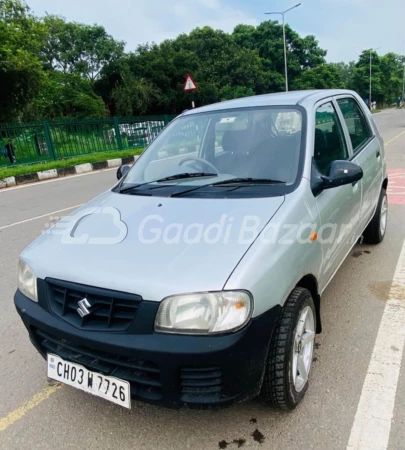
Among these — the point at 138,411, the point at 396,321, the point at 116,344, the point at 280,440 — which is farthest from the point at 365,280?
the point at 116,344

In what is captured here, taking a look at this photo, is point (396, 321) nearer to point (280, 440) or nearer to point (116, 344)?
point (280, 440)

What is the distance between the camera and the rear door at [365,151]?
11.1 feet

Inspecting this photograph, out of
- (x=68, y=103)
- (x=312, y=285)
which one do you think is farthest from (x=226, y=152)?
(x=68, y=103)

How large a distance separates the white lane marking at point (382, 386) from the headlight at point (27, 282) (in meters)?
1.71

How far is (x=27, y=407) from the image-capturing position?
7.48ft

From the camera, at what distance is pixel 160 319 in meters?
1.70

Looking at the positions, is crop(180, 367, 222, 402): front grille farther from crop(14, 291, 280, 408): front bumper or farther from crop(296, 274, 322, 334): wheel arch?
crop(296, 274, 322, 334): wheel arch

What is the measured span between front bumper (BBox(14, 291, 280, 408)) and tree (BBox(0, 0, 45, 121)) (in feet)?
50.4

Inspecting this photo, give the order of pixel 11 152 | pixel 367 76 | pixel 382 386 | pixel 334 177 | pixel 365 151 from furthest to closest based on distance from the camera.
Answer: pixel 367 76 < pixel 11 152 < pixel 365 151 < pixel 334 177 < pixel 382 386

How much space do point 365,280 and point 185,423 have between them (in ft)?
7.29

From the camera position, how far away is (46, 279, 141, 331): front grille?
5.74ft

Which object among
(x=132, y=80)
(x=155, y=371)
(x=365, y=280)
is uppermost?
(x=132, y=80)

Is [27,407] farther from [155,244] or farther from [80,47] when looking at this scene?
[80,47]

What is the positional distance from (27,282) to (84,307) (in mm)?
522
